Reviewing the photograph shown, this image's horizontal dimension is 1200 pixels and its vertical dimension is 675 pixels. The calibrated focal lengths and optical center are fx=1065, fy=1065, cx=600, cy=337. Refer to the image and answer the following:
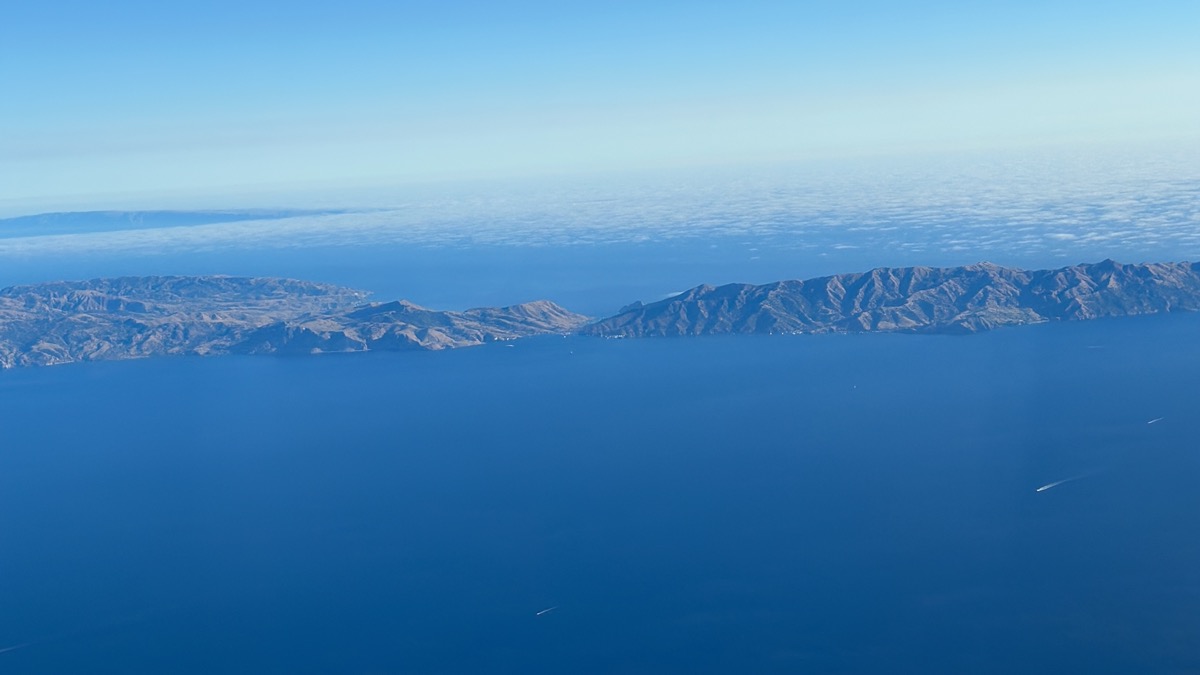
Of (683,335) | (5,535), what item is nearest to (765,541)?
(5,535)

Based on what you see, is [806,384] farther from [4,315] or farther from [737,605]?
[4,315]

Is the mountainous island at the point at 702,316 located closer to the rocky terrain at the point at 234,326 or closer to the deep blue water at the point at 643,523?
the rocky terrain at the point at 234,326

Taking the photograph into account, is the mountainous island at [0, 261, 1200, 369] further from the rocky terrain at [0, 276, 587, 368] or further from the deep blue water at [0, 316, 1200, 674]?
the deep blue water at [0, 316, 1200, 674]

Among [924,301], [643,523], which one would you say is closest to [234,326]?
[924,301]

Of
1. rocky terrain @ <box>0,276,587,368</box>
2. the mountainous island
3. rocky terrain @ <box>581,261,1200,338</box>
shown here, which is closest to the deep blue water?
rocky terrain @ <box>581,261,1200,338</box>

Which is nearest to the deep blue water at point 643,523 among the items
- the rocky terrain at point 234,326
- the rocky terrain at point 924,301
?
the rocky terrain at point 924,301
